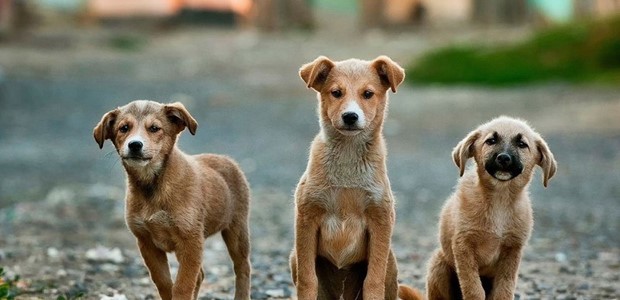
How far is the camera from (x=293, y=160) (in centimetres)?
1662

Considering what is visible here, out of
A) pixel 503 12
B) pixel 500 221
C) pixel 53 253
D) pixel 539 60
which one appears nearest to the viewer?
pixel 500 221

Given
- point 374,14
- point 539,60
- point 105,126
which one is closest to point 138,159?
point 105,126

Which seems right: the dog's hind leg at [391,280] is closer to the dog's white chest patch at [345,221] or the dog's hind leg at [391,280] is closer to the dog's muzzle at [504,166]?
the dog's white chest patch at [345,221]

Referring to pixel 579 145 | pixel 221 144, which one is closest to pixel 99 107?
pixel 221 144

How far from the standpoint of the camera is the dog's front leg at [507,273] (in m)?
6.58

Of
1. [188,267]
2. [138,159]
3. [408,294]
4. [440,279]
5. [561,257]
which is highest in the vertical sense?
[138,159]

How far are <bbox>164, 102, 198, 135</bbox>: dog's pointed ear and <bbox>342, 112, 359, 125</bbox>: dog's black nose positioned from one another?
83 centimetres

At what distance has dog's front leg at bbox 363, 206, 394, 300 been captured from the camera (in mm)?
6371

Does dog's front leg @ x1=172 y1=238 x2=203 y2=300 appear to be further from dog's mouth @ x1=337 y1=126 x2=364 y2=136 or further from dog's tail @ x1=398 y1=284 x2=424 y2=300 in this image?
dog's tail @ x1=398 y1=284 x2=424 y2=300

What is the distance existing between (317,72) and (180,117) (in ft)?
2.59

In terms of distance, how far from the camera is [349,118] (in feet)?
20.5

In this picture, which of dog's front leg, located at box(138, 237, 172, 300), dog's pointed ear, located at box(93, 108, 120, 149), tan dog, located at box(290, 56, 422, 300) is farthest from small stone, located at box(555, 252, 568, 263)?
dog's pointed ear, located at box(93, 108, 120, 149)

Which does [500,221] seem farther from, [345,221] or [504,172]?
[345,221]

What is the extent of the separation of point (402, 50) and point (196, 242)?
21676 millimetres
